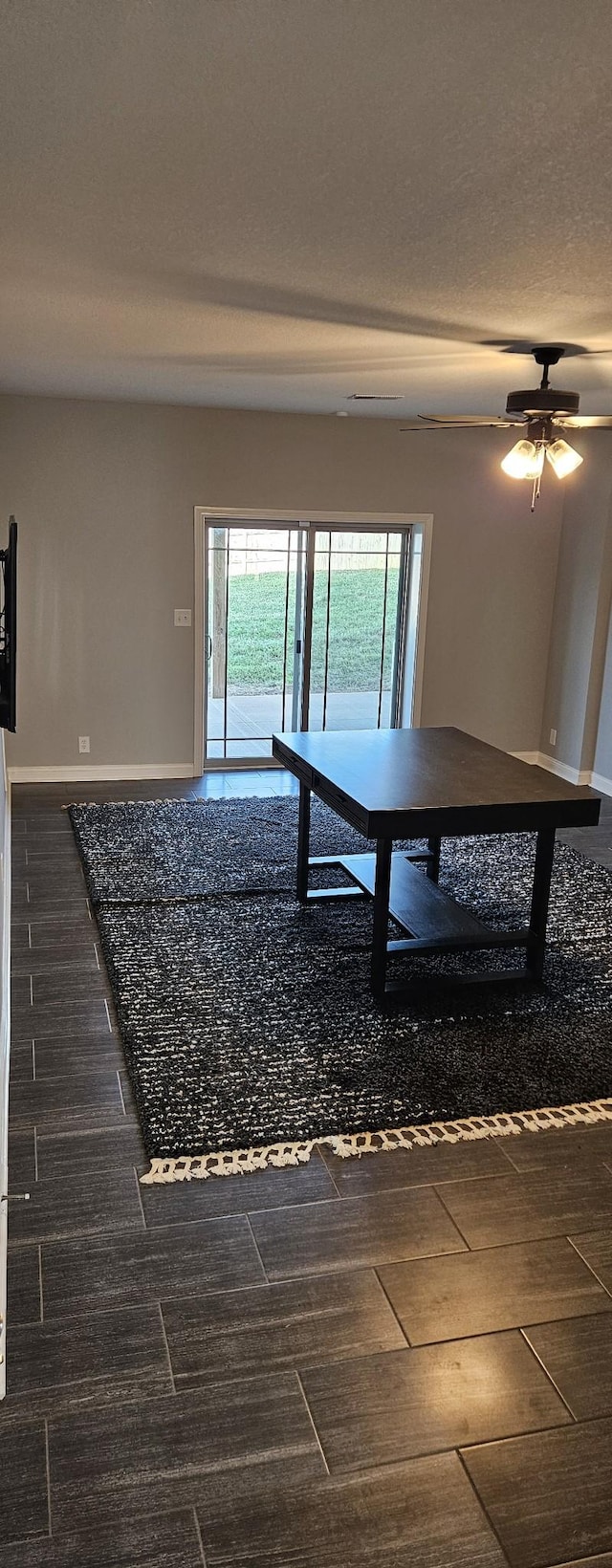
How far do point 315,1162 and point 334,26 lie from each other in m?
2.49

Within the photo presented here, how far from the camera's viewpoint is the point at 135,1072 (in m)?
3.19

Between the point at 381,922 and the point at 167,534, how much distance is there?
138 inches

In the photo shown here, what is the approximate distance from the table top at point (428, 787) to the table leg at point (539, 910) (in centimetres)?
18

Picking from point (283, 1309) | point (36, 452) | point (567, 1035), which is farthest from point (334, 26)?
point (36, 452)

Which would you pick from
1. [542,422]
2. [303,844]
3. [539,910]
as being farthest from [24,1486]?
[542,422]

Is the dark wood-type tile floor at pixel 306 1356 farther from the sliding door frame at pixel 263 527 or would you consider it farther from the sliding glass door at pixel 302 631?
the sliding glass door at pixel 302 631

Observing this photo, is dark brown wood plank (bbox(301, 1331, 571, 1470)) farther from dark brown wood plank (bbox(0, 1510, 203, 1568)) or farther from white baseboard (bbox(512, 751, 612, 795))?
white baseboard (bbox(512, 751, 612, 795))

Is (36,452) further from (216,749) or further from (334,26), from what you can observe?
(334,26)

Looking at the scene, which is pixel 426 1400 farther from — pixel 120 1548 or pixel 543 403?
pixel 543 403

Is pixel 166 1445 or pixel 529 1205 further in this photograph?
pixel 529 1205

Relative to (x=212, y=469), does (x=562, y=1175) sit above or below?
below

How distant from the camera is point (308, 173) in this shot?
6.50ft

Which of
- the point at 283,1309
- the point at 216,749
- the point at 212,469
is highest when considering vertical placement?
the point at 212,469

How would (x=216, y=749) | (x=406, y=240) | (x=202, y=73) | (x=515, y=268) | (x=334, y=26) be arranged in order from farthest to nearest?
(x=216, y=749), (x=515, y=268), (x=406, y=240), (x=202, y=73), (x=334, y=26)
